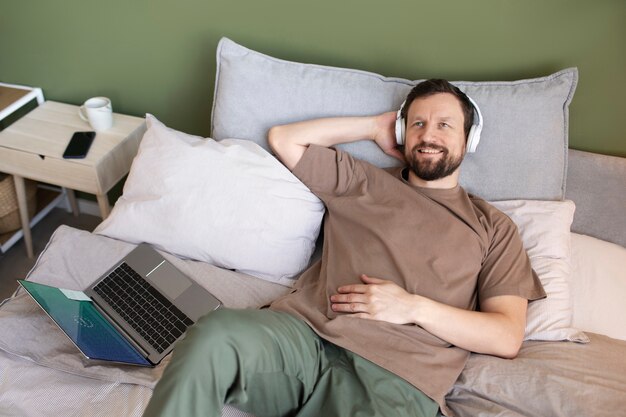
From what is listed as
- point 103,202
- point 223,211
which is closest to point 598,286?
point 223,211

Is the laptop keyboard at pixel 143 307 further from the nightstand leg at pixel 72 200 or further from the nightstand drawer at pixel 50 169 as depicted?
the nightstand leg at pixel 72 200

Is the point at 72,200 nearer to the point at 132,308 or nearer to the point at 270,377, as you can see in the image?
the point at 132,308

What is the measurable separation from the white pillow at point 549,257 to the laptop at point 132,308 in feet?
2.84

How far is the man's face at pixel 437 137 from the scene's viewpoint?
4.68ft

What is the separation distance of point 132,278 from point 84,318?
0.18m

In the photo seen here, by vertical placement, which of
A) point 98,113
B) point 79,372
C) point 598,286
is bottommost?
point 79,372

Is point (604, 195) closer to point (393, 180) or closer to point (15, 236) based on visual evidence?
point (393, 180)

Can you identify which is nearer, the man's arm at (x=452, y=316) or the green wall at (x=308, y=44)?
the man's arm at (x=452, y=316)

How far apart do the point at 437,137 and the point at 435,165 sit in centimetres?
8

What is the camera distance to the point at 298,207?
1.53m

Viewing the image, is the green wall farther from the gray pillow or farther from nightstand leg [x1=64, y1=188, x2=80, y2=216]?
nightstand leg [x1=64, y1=188, x2=80, y2=216]

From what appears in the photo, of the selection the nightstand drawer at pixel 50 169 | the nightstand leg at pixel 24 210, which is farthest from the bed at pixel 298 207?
the nightstand leg at pixel 24 210

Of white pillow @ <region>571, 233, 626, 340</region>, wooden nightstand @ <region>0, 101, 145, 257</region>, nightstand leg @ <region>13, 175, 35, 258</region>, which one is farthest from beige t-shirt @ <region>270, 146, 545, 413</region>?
nightstand leg @ <region>13, 175, 35, 258</region>

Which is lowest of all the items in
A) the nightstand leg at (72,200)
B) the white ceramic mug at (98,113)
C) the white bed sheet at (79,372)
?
the nightstand leg at (72,200)
